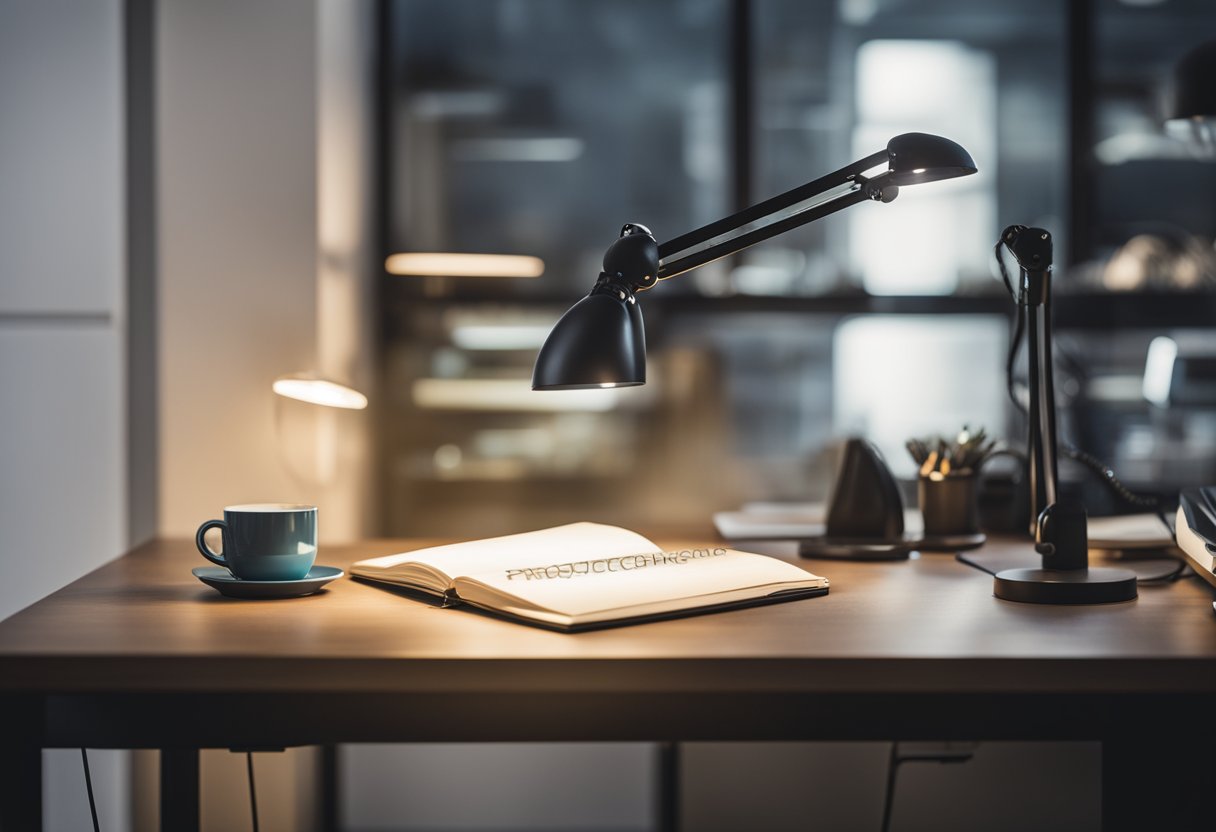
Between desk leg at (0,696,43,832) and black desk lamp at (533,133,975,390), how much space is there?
1.78 feet

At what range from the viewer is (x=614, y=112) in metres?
2.30

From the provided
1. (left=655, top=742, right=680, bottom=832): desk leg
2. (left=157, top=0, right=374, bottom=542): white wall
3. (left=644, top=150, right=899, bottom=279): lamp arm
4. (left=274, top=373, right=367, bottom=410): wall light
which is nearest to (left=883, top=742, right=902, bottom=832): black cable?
(left=655, top=742, right=680, bottom=832): desk leg

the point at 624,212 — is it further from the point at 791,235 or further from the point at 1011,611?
the point at 1011,611

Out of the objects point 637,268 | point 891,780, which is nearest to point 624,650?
point 637,268

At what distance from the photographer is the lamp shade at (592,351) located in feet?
3.52

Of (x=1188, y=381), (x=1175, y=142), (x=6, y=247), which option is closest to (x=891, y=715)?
(x=1188, y=381)

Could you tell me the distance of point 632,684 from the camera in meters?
0.87

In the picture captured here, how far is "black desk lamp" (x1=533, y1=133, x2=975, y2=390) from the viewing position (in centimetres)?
108

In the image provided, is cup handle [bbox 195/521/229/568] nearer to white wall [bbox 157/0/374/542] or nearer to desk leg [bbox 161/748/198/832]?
desk leg [bbox 161/748/198/832]

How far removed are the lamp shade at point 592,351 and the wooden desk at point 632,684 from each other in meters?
0.25

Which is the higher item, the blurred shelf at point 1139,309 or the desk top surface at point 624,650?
the blurred shelf at point 1139,309

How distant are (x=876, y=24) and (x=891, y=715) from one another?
1772mm

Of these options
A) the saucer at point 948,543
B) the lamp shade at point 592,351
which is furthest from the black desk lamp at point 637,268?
the saucer at point 948,543

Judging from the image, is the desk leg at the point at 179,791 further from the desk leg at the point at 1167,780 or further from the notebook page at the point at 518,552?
the desk leg at the point at 1167,780
